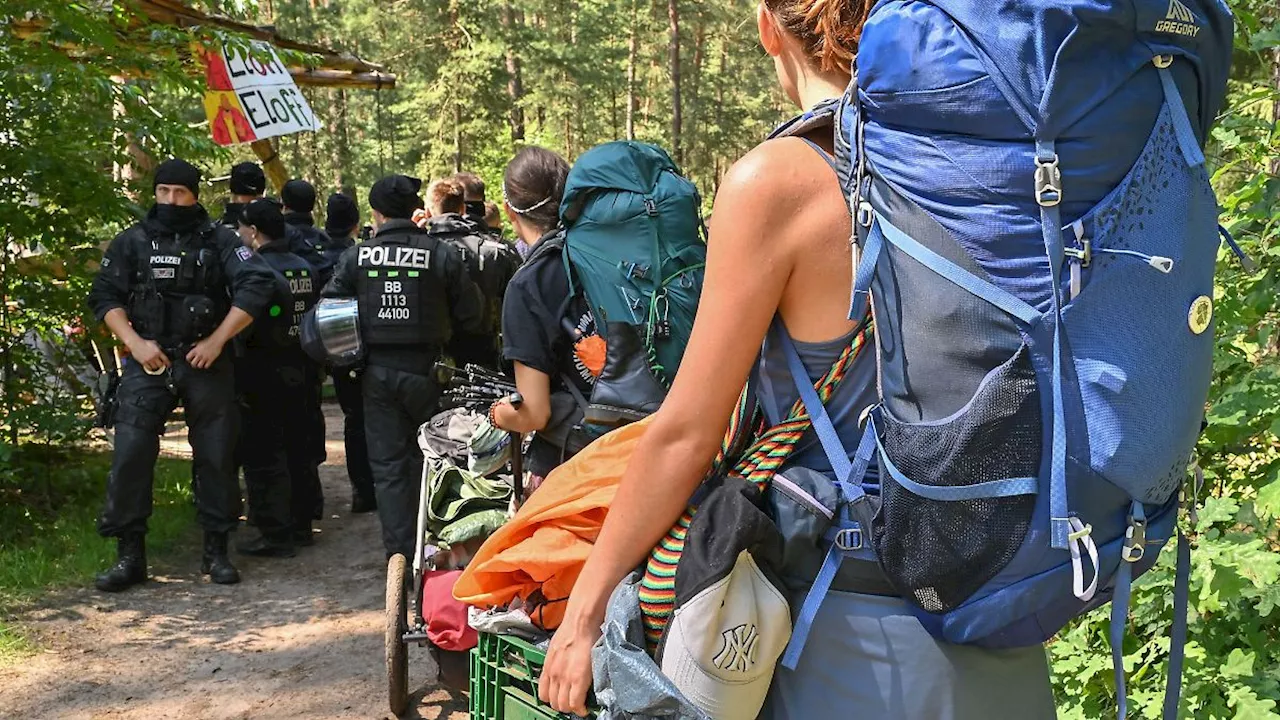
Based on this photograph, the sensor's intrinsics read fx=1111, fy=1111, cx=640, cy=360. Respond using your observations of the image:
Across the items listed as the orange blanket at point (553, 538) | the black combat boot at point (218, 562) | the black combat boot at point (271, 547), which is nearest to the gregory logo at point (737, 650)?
the orange blanket at point (553, 538)

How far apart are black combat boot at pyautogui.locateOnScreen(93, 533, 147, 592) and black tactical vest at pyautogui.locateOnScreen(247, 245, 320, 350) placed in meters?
1.51

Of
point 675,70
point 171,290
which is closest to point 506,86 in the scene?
point 675,70

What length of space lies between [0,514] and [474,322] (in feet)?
11.5

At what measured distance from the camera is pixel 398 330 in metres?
6.18

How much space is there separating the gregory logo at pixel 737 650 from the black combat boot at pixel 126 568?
588 cm

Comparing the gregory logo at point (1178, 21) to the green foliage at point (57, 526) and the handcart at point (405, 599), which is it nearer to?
the handcart at point (405, 599)

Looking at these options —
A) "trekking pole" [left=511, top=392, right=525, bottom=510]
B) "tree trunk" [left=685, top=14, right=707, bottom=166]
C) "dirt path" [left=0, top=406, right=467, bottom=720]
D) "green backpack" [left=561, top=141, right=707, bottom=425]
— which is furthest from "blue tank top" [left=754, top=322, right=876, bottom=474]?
"tree trunk" [left=685, top=14, right=707, bottom=166]

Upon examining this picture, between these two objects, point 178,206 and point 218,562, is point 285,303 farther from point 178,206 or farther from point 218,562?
point 218,562

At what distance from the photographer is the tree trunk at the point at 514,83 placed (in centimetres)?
2619

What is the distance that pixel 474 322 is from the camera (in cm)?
658

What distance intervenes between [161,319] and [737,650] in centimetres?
578

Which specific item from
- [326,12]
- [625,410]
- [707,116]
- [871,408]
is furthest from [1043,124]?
[707,116]

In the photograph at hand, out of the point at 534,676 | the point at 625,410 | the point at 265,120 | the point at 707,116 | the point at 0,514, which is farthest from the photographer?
the point at 707,116

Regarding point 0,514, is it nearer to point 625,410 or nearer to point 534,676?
point 625,410
